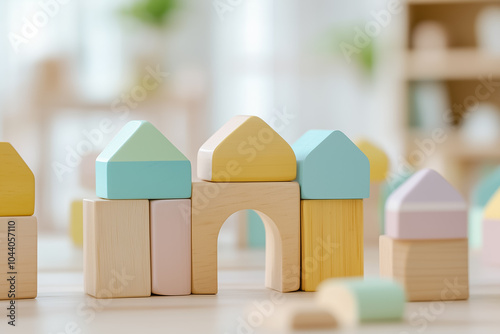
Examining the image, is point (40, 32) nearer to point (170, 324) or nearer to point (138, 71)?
point (138, 71)

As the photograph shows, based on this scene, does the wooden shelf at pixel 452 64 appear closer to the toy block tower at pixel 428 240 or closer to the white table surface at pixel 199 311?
the white table surface at pixel 199 311

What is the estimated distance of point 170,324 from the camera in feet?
2.85

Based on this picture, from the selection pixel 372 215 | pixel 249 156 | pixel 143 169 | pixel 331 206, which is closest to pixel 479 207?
pixel 372 215

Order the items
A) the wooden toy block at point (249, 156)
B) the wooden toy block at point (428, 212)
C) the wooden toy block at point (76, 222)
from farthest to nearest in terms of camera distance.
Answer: the wooden toy block at point (76, 222)
the wooden toy block at point (249, 156)
the wooden toy block at point (428, 212)

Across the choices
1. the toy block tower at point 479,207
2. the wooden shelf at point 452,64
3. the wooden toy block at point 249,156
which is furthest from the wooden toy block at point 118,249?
the wooden shelf at point 452,64

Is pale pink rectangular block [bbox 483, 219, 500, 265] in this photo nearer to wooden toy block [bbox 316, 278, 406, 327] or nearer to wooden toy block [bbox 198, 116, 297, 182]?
wooden toy block [bbox 198, 116, 297, 182]

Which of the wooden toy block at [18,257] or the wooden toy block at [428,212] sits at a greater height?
the wooden toy block at [428,212]

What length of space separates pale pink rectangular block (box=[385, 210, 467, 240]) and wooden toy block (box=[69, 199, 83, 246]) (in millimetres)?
896

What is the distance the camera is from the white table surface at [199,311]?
2.75 feet

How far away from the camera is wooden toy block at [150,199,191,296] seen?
110 cm

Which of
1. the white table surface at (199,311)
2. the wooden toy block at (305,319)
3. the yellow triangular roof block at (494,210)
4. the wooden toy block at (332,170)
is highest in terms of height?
the wooden toy block at (332,170)

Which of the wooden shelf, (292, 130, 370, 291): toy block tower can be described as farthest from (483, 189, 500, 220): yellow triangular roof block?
the wooden shelf

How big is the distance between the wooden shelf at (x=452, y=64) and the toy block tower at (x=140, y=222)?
2.32 m

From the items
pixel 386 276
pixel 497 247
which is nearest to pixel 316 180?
pixel 386 276
